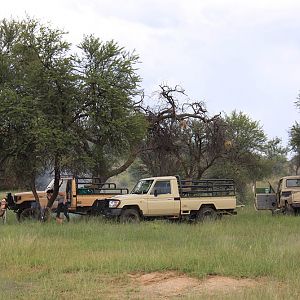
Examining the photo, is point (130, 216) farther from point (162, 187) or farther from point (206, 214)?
Answer: point (206, 214)

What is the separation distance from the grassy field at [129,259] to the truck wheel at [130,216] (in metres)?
2.64

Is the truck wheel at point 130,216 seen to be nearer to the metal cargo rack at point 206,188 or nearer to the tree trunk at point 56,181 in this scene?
the metal cargo rack at point 206,188

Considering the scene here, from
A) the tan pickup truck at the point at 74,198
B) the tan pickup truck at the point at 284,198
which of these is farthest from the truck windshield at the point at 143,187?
the tan pickup truck at the point at 284,198

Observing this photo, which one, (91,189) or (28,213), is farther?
(28,213)

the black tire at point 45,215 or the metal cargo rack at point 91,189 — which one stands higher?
the metal cargo rack at point 91,189

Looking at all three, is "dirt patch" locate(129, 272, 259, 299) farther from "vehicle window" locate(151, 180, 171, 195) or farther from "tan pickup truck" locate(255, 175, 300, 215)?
"tan pickup truck" locate(255, 175, 300, 215)

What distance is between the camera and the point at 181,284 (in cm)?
962

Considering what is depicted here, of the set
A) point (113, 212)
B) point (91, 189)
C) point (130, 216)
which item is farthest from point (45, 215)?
point (130, 216)

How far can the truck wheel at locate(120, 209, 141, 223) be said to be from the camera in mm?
20641

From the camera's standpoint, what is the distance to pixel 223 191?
73.6 ft

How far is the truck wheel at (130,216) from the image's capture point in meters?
20.6

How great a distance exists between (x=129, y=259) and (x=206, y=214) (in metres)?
10.7

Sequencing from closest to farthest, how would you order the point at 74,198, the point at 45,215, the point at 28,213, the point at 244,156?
the point at 45,215, the point at 74,198, the point at 28,213, the point at 244,156

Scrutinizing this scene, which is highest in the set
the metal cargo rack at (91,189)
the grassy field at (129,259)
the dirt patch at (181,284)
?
the metal cargo rack at (91,189)
